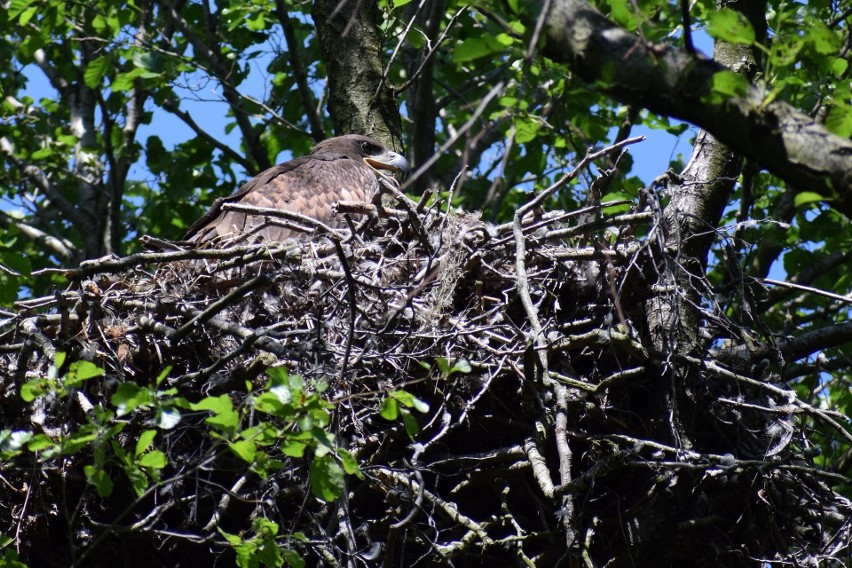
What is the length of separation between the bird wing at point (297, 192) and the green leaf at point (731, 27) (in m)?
3.13

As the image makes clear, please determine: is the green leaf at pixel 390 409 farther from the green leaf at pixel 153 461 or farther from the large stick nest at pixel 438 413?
the green leaf at pixel 153 461

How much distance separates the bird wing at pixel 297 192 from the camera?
574cm

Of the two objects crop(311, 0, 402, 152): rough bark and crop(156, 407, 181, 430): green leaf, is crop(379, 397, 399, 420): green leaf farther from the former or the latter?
crop(311, 0, 402, 152): rough bark

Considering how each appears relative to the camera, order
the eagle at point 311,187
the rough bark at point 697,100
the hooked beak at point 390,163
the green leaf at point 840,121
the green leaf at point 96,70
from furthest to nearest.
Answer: the green leaf at point 96,70 < the hooked beak at point 390,163 < the eagle at point 311,187 < the green leaf at point 840,121 < the rough bark at point 697,100

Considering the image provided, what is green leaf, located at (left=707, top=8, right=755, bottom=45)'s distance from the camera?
2.70m

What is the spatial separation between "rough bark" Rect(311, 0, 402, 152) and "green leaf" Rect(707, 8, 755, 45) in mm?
3775

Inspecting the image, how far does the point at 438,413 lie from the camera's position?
164 inches

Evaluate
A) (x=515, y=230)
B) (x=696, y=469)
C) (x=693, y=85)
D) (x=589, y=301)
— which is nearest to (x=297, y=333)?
(x=515, y=230)

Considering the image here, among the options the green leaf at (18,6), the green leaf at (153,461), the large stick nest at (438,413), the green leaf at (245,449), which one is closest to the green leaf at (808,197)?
the large stick nest at (438,413)

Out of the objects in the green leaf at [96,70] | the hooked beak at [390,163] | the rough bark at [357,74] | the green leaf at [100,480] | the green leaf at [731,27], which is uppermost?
the green leaf at [96,70]

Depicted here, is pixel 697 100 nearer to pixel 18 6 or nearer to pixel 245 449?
pixel 245 449

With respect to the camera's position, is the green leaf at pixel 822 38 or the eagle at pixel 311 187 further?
the eagle at pixel 311 187

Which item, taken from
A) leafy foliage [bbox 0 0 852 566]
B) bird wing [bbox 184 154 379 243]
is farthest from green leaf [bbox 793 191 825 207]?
bird wing [bbox 184 154 379 243]

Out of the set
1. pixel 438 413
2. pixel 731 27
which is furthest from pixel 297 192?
pixel 731 27
